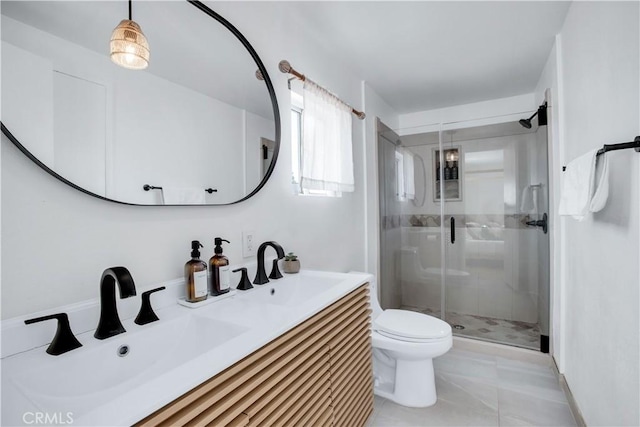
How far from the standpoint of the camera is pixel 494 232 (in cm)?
296

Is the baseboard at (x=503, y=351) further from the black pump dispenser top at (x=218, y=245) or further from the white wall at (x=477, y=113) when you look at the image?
the black pump dispenser top at (x=218, y=245)

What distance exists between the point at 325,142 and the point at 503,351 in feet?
7.42

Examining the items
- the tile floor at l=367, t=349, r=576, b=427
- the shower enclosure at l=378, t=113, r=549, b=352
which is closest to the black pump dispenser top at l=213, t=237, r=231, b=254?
the tile floor at l=367, t=349, r=576, b=427

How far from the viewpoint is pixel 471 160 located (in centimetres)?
298

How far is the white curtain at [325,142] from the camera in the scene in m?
1.87

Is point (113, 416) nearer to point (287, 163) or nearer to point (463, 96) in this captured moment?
point (287, 163)

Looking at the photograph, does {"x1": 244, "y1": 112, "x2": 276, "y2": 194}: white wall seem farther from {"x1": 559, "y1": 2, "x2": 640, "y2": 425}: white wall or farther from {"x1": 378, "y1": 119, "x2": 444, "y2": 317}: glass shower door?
{"x1": 378, "y1": 119, "x2": 444, "y2": 317}: glass shower door

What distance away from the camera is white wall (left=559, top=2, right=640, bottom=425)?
1.14 meters

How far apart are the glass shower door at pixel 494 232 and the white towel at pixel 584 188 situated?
1.39m

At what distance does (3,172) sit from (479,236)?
3.18m

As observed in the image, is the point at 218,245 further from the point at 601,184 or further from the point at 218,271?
the point at 601,184

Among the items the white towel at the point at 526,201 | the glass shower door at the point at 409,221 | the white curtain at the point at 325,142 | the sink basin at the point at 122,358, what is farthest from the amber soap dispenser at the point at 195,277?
the white towel at the point at 526,201

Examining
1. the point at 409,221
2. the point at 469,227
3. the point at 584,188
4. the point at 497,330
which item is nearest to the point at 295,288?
the point at 584,188

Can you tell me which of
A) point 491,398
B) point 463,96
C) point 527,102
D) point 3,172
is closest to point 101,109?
point 3,172
